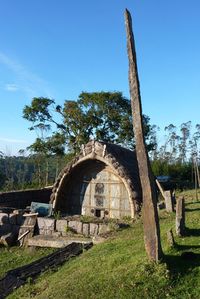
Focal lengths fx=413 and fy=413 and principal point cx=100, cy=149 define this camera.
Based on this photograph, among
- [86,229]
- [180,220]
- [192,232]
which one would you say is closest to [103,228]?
[86,229]

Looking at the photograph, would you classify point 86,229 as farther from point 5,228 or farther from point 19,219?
point 5,228

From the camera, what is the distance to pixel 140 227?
457 inches

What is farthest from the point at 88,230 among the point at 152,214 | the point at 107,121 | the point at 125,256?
the point at 107,121

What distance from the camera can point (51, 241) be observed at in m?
12.4

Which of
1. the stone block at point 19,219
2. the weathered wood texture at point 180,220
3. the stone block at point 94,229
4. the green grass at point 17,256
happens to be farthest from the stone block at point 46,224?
the weathered wood texture at point 180,220

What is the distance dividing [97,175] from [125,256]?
9.36 m

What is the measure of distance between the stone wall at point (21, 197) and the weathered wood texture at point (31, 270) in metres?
7.50

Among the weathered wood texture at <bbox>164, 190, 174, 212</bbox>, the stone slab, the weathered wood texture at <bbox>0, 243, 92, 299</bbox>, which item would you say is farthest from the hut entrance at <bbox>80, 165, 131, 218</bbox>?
the weathered wood texture at <bbox>0, 243, 92, 299</bbox>

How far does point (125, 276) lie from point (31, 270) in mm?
2877

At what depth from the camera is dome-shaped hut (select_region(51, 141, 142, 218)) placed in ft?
50.9

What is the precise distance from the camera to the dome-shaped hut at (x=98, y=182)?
15.5 metres

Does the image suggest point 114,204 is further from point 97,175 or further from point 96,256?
point 96,256

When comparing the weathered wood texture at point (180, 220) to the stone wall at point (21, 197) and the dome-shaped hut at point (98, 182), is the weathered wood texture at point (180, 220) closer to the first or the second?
the dome-shaped hut at point (98, 182)

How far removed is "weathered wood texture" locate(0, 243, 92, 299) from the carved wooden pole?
9.34 feet
